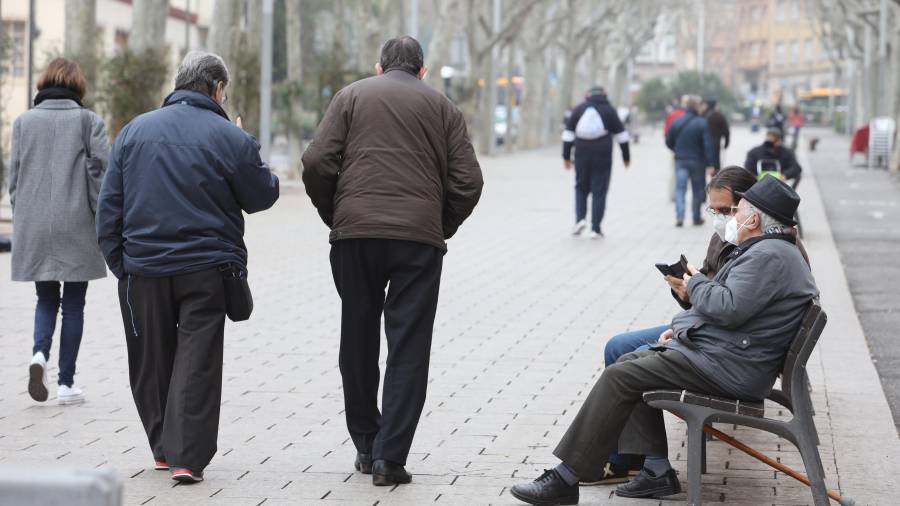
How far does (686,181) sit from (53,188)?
538 inches

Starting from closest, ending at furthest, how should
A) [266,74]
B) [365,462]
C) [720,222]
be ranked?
[365,462], [720,222], [266,74]

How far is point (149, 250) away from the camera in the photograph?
19.8 feet

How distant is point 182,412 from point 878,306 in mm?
8067

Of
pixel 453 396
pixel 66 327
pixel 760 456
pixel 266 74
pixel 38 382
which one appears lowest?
pixel 453 396

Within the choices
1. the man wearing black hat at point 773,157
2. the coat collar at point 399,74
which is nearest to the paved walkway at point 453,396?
the coat collar at point 399,74

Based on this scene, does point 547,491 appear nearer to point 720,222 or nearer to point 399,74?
point 720,222

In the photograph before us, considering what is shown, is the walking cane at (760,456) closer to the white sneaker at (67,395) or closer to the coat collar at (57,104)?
the white sneaker at (67,395)

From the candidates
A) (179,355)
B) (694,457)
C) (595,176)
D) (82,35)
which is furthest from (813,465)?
(82,35)

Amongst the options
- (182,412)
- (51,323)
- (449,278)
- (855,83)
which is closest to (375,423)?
(182,412)

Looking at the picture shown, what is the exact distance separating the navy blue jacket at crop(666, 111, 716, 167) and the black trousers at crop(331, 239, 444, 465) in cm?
1455

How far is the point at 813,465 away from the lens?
18.1 feet

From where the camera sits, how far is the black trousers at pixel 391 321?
19.8 ft

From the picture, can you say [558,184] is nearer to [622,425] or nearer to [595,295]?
[595,295]

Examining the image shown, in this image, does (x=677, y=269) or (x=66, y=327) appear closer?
(x=677, y=269)
